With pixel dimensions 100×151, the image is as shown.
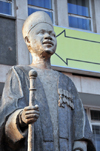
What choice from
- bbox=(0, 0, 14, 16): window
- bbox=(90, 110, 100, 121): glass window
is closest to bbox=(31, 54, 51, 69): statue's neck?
bbox=(0, 0, 14, 16): window

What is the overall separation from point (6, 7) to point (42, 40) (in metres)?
6.97

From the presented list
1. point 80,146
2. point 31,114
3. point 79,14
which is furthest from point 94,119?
point 31,114

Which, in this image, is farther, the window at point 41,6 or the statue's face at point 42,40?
the window at point 41,6

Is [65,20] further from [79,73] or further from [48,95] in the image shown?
[48,95]

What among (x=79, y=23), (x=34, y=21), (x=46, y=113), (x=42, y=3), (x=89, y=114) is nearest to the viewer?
(x=46, y=113)

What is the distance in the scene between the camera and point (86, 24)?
1506 cm

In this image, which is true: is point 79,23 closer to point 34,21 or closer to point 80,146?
point 34,21

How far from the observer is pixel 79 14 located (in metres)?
15.0

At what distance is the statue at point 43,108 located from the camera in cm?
626

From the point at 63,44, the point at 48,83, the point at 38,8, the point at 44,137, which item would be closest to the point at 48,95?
the point at 48,83

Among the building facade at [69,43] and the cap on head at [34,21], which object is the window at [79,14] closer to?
the building facade at [69,43]

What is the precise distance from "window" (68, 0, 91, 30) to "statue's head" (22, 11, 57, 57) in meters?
7.58

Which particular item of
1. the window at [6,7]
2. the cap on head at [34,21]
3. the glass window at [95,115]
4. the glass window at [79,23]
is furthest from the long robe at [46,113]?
the glass window at [79,23]

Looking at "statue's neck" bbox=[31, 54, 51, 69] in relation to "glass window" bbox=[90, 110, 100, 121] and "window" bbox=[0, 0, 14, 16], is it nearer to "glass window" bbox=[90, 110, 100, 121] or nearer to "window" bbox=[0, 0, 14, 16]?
"window" bbox=[0, 0, 14, 16]
